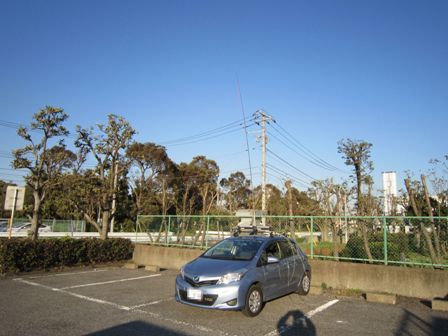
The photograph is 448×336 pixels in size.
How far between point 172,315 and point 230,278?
1308 mm

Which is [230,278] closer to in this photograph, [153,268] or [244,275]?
[244,275]

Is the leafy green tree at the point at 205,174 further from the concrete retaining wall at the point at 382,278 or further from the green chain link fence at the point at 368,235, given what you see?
the concrete retaining wall at the point at 382,278

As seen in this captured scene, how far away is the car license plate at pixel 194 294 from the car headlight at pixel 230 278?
378mm

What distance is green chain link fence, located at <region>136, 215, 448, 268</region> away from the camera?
8430mm

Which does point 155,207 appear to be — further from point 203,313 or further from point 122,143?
point 203,313

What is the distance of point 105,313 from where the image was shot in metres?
6.44

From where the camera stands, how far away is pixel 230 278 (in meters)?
6.12

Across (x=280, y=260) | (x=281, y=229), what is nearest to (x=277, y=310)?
(x=280, y=260)

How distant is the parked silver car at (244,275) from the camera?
19.7 ft

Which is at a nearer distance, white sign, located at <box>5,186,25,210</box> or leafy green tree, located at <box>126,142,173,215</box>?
white sign, located at <box>5,186,25,210</box>

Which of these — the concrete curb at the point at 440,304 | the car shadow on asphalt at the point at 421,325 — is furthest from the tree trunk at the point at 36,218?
the concrete curb at the point at 440,304

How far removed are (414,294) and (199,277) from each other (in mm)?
5111

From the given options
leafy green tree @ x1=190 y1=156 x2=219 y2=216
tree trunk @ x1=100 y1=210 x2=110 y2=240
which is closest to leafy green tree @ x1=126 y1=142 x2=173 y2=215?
leafy green tree @ x1=190 y1=156 x2=219 y2=216

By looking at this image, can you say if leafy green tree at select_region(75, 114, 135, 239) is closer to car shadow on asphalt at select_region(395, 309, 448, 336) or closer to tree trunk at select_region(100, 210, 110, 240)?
tree trunk at select_region(100, 210, 110, 240)
